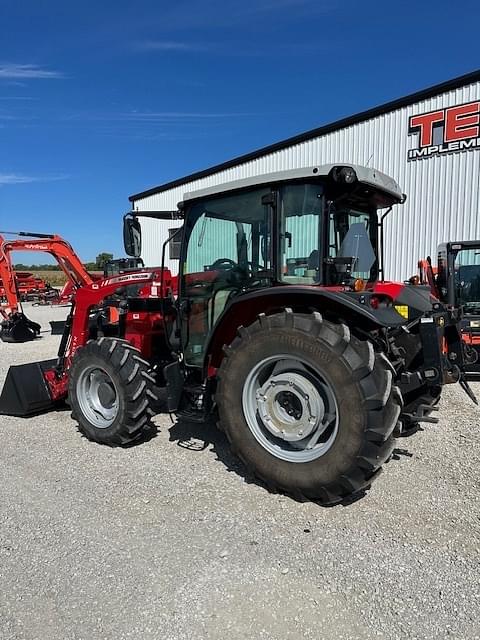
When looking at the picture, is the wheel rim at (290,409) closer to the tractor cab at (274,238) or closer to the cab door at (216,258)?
the tractor cab at (274,238)

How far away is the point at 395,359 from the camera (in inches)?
145

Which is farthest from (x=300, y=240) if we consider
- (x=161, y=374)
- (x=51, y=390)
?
(x=51, y=390)

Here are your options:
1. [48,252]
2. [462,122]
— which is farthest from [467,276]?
[48,252]

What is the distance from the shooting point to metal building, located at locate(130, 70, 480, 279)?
11453 millimetres

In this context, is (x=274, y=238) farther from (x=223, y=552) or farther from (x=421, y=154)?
(x=421, y=154)

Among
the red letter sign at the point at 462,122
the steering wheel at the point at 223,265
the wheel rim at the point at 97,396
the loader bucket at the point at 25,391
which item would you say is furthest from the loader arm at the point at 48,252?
the red letter sign at the point at 462,122

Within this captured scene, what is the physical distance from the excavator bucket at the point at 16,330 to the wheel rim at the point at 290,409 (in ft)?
36.6

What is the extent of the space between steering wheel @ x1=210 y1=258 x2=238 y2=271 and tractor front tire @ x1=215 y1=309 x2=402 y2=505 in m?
0.74

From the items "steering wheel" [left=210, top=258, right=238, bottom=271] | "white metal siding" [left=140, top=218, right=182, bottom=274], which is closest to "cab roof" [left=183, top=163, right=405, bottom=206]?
"steering wheel" [left=210, top=258, right=238, bottom=271]

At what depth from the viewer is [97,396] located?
191 inches

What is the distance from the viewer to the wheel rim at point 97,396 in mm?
4727

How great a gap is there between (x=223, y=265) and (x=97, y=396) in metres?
1.95

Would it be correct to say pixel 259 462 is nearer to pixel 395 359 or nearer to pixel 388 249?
pixel 395 359

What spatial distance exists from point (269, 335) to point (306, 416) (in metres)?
0.65
